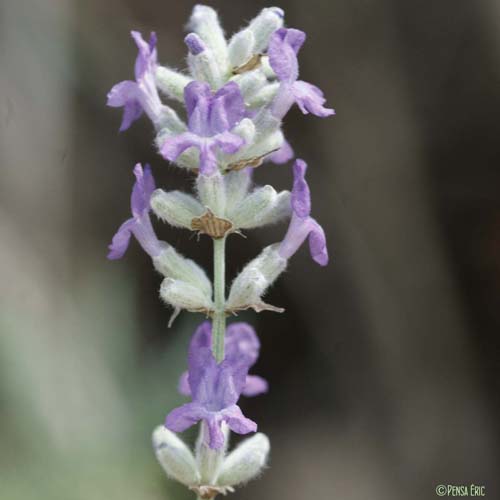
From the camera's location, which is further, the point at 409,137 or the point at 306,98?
the point at 409,137

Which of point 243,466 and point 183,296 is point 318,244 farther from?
point 243,466

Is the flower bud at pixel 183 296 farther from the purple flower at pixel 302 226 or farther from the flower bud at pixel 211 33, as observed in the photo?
the flower bud at pixel 211 33

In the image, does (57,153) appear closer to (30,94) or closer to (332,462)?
(30,94)

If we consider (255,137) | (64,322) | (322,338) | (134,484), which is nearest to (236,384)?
(255,137)

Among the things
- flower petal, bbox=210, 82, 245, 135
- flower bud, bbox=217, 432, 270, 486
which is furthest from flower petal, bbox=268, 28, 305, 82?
flower bud, bbox=217, 432, 270, 486

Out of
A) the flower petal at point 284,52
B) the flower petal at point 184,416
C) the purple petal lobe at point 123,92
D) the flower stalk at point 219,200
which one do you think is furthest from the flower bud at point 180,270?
the flower petal at point 284,52

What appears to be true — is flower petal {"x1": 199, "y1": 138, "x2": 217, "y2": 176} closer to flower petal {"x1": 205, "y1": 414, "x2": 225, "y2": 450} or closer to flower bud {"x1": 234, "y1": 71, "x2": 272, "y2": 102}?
flower bud {"x1": 234, "y1": 71, "x2": 272, "y2": 102}
